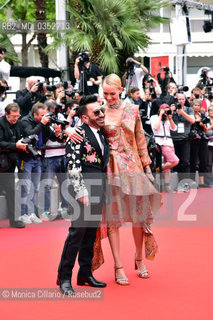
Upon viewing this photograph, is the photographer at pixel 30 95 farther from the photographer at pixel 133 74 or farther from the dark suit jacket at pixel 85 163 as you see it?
the dark suit jacket at pixel 85 163

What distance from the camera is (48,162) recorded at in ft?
30.5

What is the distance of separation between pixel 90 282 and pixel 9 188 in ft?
11.0

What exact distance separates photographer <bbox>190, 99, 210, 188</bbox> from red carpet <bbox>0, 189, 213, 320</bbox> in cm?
366

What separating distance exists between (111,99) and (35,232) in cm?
311

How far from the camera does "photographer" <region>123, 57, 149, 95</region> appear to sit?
1243 cm

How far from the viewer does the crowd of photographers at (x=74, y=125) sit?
8758 mm

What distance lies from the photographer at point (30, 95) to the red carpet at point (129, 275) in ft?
6.17

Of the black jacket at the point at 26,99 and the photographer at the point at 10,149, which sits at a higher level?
the black jacket at the point at 26,99

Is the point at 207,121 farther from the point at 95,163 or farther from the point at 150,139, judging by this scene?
the point at 95,163

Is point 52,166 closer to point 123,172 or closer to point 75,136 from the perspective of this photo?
point 123,172

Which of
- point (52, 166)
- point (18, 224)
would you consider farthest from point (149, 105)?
point (18, 224)

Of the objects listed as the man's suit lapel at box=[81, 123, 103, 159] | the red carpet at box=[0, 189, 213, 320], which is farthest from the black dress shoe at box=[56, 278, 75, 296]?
the man's suit lapel at box=[81, 123, 103, 159]

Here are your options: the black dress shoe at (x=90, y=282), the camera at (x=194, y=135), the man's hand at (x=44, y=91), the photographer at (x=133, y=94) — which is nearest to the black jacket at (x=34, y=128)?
the man's hand at (x=44, y=91)

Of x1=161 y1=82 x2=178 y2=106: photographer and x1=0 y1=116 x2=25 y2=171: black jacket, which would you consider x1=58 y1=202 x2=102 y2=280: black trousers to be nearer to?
x1=0 y1=116 x2=25 y2=171: black jacket
